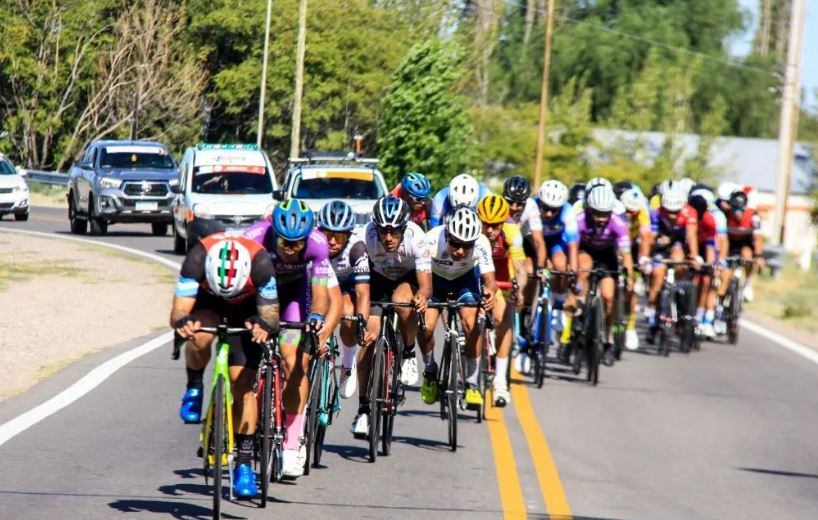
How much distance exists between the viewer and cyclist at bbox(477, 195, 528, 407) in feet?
42.7

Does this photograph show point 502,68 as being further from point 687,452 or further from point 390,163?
point 687,452

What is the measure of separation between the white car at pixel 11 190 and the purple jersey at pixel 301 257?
28.0m

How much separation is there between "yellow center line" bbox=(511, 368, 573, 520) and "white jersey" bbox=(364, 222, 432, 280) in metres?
1.60

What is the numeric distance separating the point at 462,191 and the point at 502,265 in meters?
0.97

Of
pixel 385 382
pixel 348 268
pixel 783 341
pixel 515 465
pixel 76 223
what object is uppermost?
pixel 348 268

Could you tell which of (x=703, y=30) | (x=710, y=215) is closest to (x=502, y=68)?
(x=703, y=30)

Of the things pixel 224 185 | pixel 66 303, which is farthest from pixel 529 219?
pixel 224 185

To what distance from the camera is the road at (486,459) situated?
31.0 feet

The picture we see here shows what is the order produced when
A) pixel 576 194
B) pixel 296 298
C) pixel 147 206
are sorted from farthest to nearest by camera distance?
pixel 147 206, pixel 576 194, pixel 296 298

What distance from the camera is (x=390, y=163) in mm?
46250

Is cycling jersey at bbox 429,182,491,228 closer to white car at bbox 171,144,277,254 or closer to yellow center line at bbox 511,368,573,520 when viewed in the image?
yellow center line at bbox 511,368,573,520

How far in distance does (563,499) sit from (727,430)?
449 cm

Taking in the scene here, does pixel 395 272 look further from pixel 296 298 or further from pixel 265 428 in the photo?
pixel 265 428

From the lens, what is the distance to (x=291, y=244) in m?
9.02
